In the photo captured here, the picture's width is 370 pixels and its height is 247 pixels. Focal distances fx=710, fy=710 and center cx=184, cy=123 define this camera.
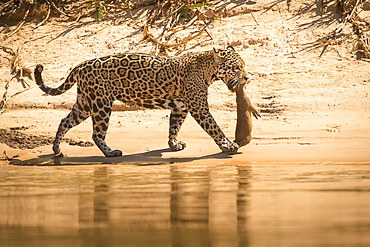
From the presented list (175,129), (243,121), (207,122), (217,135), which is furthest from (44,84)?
(243,121)

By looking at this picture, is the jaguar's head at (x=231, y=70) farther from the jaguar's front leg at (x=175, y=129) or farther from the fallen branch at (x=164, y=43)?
the fallen branch at (x=164, y=43)

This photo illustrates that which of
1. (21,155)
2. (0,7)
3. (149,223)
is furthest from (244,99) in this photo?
(0,7)

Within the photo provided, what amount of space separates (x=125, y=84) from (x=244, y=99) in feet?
4.84

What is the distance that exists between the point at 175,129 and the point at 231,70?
1.03 m

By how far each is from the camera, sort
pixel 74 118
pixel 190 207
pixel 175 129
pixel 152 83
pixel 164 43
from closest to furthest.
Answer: pixel 190 207 < pixel 152 83 < pixel 175 129 < pixel 74 118 < pixel 164 43

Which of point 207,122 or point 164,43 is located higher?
point 164,43

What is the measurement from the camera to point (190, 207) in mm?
4305

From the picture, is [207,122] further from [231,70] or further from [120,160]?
[120,160]

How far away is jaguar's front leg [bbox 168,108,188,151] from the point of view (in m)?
8.59

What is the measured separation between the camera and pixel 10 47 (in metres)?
12.9

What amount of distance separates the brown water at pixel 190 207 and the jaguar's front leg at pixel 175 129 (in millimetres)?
1605

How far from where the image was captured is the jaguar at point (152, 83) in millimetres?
8336

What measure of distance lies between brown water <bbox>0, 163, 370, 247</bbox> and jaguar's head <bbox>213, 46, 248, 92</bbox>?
1584 millimetres

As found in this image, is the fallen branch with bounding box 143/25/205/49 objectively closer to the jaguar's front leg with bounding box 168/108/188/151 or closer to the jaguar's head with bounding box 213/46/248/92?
the jaguar's front leg with bounding box 168/108/188/151
